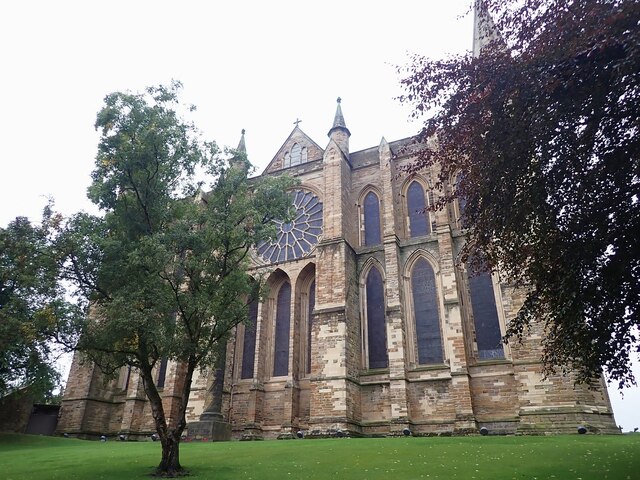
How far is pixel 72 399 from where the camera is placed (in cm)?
2791

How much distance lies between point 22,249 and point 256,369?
1449 centimetres

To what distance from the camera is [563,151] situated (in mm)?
8617

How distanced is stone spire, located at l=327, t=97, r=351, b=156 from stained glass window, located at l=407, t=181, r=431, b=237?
4979 millimetres

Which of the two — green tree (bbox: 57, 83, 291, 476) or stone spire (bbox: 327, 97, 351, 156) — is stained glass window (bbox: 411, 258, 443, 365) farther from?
green tree (bbox: 57, 83, 291, 476)

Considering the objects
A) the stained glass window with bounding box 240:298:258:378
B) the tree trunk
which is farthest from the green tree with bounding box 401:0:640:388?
the stained glass window with bounding box 240:298:258:378

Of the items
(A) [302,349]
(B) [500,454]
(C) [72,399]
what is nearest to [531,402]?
(B) [500,454]

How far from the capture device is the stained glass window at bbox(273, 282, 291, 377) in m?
25.1

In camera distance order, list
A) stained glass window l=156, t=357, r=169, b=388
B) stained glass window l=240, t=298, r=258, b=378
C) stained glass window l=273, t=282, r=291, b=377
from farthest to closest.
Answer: stained glass window l=156, t=357, r=169, b=388 < stained glass window l=240, t=298, r=258, b=378 < stained glass window l=273, t=282, r=291, b=377

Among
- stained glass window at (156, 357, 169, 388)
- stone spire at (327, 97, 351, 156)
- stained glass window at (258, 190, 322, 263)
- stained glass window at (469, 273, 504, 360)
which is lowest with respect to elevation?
stained glass window at (156, 357, 169, 388)

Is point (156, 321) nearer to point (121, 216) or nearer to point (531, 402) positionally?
point (121, 216)

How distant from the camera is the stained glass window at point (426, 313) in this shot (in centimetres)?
2180

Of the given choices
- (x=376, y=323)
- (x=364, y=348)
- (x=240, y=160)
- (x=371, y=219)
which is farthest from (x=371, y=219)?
(x=240, y=160)

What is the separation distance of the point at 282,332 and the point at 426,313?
8.33 meters

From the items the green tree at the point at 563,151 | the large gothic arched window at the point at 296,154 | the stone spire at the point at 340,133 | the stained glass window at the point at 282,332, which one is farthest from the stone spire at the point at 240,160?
the large gothic arched window at the point at 296,154
